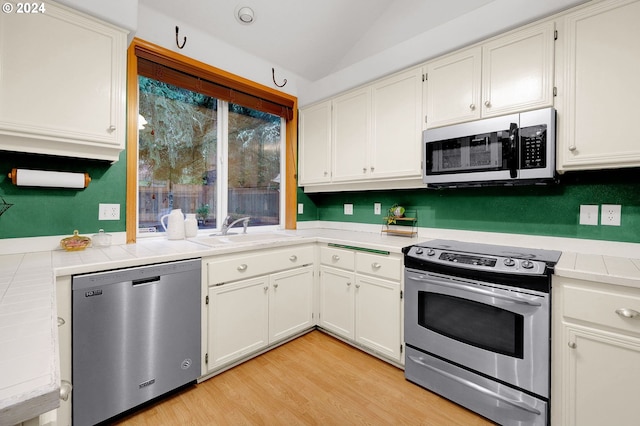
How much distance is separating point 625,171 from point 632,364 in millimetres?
1079

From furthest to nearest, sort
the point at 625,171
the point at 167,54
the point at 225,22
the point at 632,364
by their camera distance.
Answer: the point at 225,22
the point at 167,54
the point at 625,171
the point at 632,364

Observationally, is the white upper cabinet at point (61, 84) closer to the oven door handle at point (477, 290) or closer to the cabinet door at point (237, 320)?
the cabinet door at point (237, 320)

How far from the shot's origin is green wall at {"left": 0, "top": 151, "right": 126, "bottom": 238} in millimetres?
1684

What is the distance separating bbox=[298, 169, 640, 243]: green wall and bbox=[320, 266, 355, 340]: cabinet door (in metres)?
0.79

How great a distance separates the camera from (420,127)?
2232 millimetres

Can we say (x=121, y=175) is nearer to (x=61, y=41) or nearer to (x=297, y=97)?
(x=61, y=41)

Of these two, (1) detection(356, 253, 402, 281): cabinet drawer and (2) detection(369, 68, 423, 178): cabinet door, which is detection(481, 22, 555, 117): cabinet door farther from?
(1) detection(356, 253, 402, 281): cabinet drawer

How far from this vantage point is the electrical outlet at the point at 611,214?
5.59 feet

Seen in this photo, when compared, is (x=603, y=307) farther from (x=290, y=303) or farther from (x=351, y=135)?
(x=351, y=135)

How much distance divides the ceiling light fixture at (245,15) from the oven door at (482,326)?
2.37 m

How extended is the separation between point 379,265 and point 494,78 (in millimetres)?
1469

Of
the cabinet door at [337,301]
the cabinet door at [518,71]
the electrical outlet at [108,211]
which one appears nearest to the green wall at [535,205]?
the cabinet door at [518,71]

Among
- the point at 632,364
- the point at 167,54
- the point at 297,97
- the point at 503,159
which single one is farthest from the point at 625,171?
the point at 167,54

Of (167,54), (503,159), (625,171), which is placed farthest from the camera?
(167,54)
